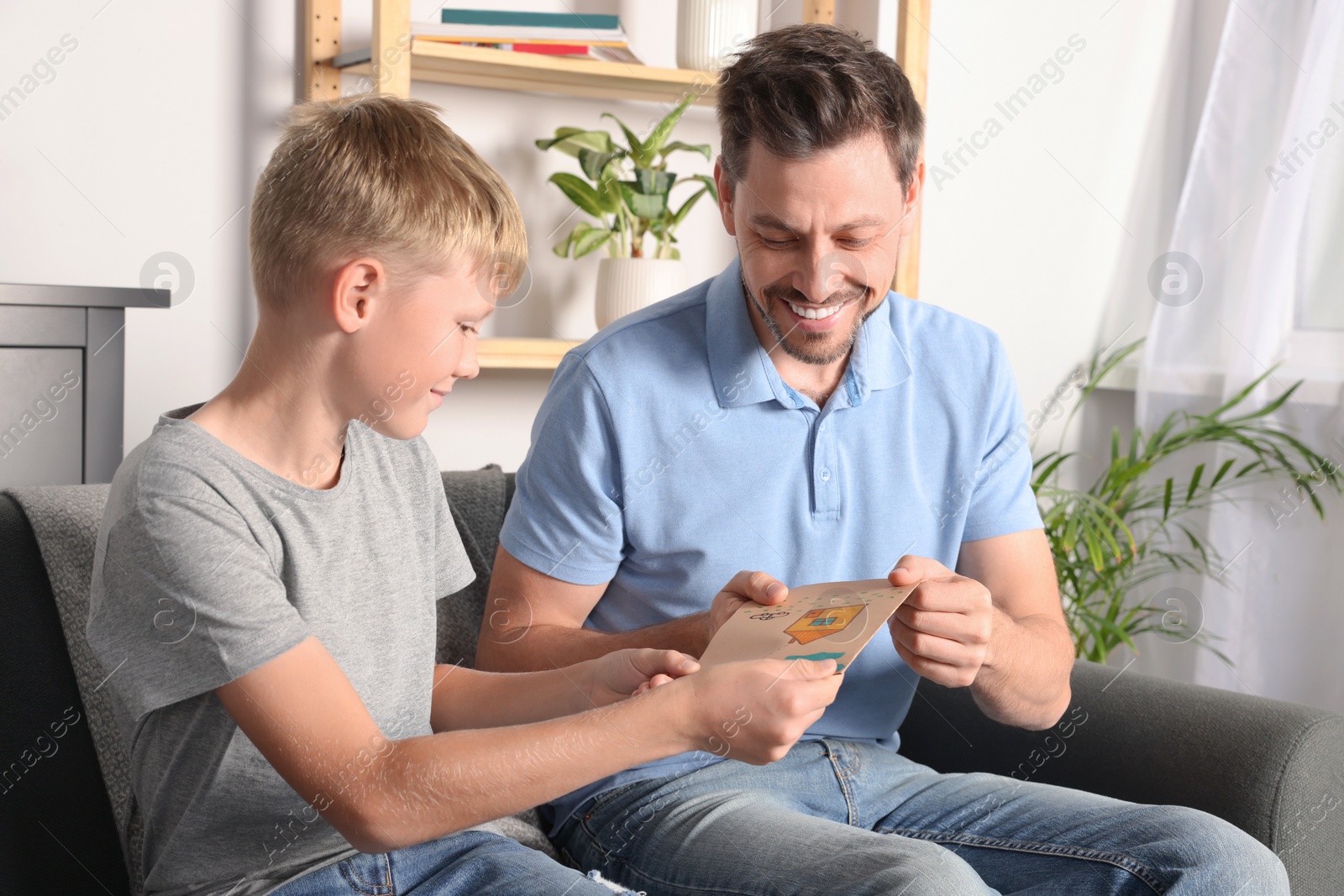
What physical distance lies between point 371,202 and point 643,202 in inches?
44.8

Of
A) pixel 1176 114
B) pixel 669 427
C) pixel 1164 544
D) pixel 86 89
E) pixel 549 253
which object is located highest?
pixel 1176 114

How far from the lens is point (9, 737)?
1100 millimetres

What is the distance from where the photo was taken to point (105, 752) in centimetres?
112

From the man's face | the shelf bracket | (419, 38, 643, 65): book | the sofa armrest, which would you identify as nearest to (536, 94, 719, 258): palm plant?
(419, 38, 643, 65): book

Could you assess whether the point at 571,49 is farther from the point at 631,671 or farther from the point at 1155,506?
the point at 1155,506

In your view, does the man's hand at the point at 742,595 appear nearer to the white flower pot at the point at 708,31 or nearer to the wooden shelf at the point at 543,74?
the wooden shelf at the point at 543,74

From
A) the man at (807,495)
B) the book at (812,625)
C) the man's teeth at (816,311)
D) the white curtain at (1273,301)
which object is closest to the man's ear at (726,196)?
the man at (807,495)

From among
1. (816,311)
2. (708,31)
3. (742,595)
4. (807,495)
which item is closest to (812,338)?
(816,311)

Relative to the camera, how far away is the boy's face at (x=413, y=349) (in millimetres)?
958

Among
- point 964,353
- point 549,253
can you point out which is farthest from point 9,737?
point 549,253

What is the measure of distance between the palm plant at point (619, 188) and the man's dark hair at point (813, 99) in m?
0.70

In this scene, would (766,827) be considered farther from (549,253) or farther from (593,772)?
(549,253)

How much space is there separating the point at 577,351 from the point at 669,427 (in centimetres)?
14

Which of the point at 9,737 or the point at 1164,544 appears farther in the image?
the point at 1164,544
